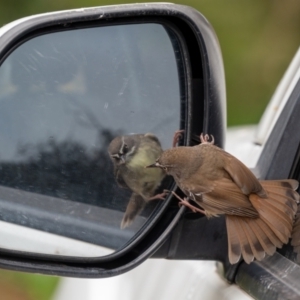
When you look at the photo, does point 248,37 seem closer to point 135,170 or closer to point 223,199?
point 223,199

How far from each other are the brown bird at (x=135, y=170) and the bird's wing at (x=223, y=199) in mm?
114

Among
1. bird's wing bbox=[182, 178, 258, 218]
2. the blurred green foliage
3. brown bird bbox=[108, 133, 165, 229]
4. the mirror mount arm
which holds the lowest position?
the blurred green foliage

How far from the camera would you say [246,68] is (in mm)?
8164

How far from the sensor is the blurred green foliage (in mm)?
7816

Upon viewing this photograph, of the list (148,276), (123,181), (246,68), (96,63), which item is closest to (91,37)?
(96,63)

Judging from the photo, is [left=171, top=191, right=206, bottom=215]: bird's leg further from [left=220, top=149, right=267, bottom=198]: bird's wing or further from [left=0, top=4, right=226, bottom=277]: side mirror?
[left=220, top=149, right=267, bottom=198]: bird's wing

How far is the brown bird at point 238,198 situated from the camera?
2.29m

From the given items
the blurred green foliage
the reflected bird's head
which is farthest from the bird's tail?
the blurred green foliage

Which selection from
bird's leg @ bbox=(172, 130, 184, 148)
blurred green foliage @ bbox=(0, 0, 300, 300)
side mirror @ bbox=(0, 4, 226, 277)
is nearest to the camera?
side mirror @ bbox=(0, 4, 226, 277)

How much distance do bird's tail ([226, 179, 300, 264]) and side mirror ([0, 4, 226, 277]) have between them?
12cm

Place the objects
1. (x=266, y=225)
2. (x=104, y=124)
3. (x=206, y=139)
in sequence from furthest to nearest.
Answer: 1. (x=104, y=124)
2. (x=206, y=139)
3. (x=266, y=225)

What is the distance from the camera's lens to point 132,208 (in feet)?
8.07

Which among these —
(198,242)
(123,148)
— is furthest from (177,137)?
(198,242)

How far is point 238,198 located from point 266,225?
20 cm
